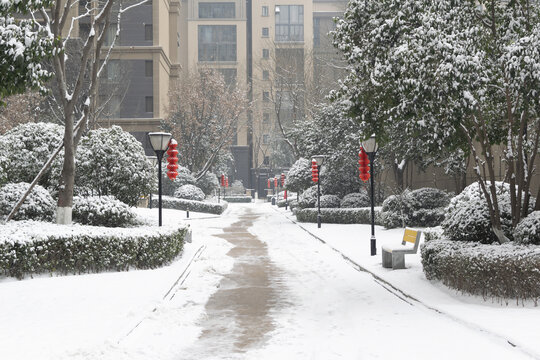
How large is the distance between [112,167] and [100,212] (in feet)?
9.55

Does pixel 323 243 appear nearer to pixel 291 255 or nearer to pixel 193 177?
pixel 291 255

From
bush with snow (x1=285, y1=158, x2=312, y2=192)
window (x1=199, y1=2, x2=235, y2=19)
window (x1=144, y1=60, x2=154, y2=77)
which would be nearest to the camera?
bush with snow (x1=285, y1=158, x2=312, y2=192)

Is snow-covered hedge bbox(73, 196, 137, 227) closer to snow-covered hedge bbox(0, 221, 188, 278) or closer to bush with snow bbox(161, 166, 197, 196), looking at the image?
snow-covered hedge bbox(0, 221, 188, 278)

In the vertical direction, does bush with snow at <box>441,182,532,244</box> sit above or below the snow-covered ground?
above

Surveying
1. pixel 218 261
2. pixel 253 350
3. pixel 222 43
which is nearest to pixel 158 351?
pixel 253 350

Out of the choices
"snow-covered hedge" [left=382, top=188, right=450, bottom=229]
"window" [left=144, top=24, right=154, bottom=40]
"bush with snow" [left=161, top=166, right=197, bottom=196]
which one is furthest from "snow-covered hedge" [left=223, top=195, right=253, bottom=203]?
"snow-covered hedge" [left=382, top=188, right=450, bottom=229]

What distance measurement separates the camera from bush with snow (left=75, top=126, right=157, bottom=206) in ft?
68.8

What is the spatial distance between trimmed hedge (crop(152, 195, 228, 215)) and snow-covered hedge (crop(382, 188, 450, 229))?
2477 centimetres

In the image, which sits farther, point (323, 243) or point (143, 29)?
point (143, 29)

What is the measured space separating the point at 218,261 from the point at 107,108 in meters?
35.3

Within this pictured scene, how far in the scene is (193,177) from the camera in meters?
55.8

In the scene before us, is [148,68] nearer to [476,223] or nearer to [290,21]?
[290,21]

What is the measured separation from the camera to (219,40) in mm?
101375

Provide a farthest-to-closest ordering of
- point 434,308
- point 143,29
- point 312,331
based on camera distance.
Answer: point 143,29, point 434,308, point 312,331
